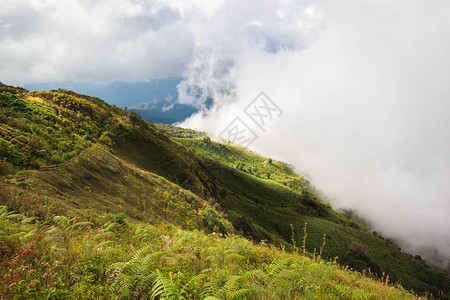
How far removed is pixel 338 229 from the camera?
366 feet

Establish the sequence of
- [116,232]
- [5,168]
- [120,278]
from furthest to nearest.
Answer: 1. [5,168]
2. [116,232]
3. [120,278]

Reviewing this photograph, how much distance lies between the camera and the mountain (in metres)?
3.76

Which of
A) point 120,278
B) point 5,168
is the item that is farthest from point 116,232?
point 5,168

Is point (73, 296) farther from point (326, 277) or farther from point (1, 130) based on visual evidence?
point (1, 130)

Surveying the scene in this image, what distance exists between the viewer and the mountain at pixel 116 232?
12.3 ft

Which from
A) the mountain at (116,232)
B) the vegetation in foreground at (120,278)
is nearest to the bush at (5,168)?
the mountain at (116,232)

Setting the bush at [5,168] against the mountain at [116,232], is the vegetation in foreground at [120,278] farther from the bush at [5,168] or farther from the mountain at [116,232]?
the bush at [5,168]

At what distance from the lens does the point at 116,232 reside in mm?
Answer: 8516

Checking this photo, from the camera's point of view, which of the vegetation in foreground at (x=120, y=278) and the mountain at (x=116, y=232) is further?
the mountain at (x=116, y=232)

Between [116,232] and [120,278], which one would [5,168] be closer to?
[116,232]

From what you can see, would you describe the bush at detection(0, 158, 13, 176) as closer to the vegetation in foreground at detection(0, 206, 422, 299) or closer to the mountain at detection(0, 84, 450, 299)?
the mountain at detection(0, 84, 450, 299)

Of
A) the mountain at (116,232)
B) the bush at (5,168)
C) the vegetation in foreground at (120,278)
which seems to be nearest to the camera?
the vegetation in foreground at (120,278)

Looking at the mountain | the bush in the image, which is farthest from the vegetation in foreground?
the bush

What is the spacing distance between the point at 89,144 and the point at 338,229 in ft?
407
